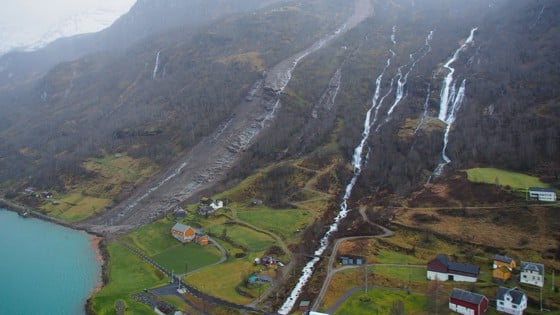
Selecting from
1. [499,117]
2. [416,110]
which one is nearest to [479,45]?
[416,110]

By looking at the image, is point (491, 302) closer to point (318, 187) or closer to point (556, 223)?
point (556, 223)

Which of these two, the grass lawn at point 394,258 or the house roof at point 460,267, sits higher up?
the house roof at point 460,267

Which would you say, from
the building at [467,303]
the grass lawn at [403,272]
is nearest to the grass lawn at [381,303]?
the building at [467,303]

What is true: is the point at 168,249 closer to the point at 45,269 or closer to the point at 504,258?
the point at 45,269

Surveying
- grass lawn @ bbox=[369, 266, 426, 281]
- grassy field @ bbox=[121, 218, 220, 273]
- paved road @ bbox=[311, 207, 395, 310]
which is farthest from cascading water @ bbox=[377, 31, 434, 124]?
grass lawn @ bbox=[369, 266, 426, 281]

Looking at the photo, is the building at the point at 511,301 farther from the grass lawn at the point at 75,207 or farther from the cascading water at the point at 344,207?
the grass lawn at the point at 75,207

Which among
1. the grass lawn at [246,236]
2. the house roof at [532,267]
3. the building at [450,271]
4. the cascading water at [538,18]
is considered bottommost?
the grass lawn at [246,236]

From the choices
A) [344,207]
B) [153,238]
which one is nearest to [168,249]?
[153,238]
